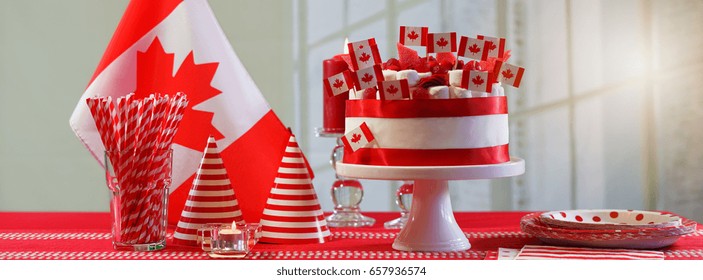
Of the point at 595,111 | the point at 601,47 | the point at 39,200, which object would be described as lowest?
the point at 39,200

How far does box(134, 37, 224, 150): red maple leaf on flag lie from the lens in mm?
1444

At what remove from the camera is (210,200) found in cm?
120

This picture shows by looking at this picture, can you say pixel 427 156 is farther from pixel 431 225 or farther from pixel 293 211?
pixel 293 211

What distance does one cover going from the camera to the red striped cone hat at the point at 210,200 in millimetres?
1192

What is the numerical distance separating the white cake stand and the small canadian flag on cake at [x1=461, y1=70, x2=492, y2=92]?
0.33 ft

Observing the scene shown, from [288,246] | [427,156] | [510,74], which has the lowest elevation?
[288,246]

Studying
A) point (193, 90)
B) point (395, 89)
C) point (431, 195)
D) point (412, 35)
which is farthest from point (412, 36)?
point (193, 90)

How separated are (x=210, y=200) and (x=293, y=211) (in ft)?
0.38

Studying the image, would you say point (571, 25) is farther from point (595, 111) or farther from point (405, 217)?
point (405, 217)

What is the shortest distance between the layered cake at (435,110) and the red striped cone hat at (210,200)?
0.60ft
